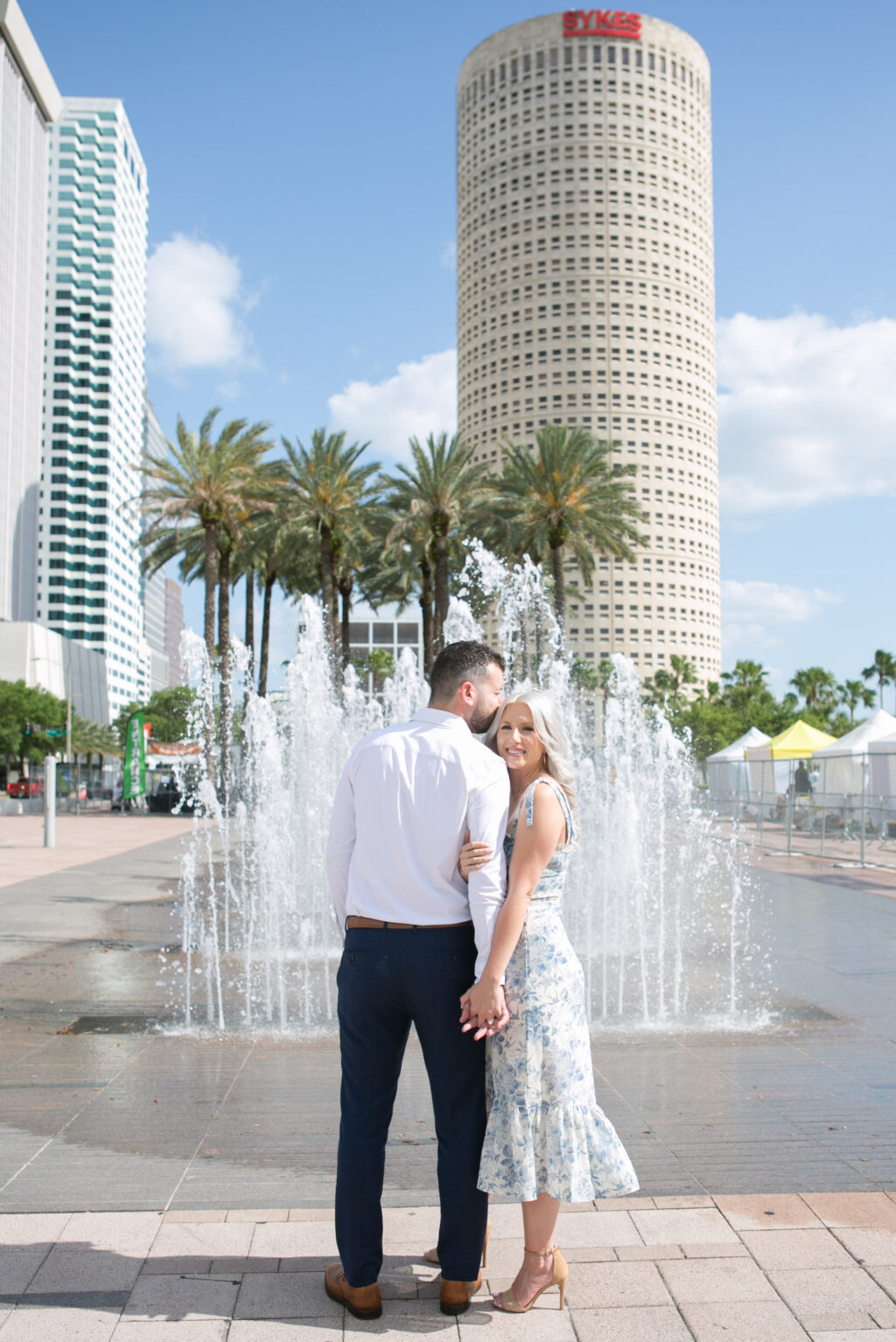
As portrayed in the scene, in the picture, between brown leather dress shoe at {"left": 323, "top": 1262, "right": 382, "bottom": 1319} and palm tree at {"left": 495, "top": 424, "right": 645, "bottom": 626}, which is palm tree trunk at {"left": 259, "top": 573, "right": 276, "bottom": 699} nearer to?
palm tree at {"left": 495, "top": 424, "right": 645, "bottom": 626}

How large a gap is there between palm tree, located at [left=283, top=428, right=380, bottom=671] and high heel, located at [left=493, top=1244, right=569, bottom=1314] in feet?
96.7

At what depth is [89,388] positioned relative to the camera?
13788 centimetres

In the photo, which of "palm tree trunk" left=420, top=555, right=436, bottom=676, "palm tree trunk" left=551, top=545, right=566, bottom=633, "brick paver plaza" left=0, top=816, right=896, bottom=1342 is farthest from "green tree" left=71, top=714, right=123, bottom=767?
"brick paver plaza" left=0, top=816, right=896, bottom=1342

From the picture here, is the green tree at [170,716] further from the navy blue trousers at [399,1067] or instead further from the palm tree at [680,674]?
the navy blue trousers at [399,1067]

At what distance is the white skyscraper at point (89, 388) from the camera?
132750 millimetres

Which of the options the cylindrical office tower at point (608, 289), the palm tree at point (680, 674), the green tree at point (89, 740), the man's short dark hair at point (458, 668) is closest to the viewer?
the man's short dark hair at point (458, 668)

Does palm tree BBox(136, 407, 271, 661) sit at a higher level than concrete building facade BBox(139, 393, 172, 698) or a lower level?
lower

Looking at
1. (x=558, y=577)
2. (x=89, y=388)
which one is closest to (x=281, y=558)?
(x=558, y=577)

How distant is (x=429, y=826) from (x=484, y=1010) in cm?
48

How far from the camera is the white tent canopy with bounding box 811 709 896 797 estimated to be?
2353 centimetres

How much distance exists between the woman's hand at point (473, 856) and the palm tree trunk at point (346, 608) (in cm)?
3478

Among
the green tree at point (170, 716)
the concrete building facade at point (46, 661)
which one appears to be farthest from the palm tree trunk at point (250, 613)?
the green tree at point (170, 716)

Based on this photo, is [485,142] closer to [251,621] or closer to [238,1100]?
[251,621]

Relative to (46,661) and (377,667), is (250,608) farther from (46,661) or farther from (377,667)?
(46,661)
